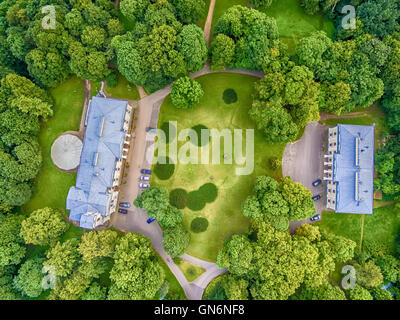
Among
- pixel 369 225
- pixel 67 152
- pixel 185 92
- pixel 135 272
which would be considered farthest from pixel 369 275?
pixel 67 152

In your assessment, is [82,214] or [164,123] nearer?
[82,214]

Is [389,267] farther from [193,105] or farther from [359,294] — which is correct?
[193,105]

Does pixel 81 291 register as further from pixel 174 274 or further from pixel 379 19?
pixel 379 19

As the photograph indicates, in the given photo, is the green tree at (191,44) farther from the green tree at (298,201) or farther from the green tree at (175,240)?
the green tree at (175,240)

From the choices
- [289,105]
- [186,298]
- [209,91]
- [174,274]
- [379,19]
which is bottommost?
[186,298]

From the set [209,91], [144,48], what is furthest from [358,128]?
[144,48]
